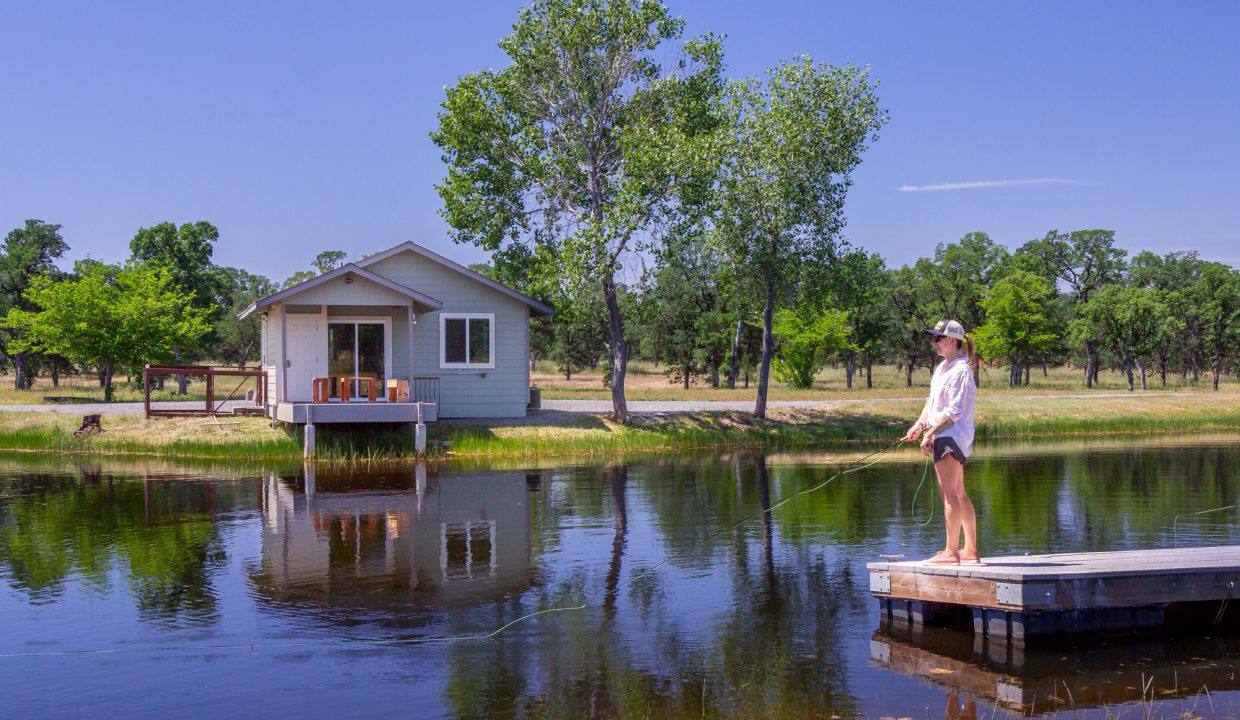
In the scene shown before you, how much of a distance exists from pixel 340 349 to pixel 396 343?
1.74 m

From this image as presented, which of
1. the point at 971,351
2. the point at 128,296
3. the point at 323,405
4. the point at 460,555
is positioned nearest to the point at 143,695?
the point at 460,555

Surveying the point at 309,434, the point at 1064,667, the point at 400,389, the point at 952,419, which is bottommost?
the point at 1064,667

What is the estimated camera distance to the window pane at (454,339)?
31906 mm

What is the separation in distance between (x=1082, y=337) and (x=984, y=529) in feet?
179

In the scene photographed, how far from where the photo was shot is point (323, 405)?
86.2ft

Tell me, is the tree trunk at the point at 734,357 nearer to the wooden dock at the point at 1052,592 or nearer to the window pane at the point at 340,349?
the window pane at the point at 340,349

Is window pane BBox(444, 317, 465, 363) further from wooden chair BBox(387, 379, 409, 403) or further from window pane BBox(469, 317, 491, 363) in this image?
wooden chair BBox(387, 379, 409, 403)

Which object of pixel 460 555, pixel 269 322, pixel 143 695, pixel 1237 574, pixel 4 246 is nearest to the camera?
pixel 143 695

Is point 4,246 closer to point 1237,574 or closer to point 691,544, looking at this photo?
point 691,544

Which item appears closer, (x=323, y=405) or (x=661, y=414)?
(x=323, y=405)

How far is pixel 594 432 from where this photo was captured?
30234mm

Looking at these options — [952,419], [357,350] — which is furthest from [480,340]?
[952,419]

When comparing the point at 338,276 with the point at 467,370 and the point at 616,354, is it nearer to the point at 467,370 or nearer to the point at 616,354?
the point at 467,370

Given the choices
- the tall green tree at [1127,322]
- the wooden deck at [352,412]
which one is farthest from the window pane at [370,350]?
the tall green tree at [1127,322]
